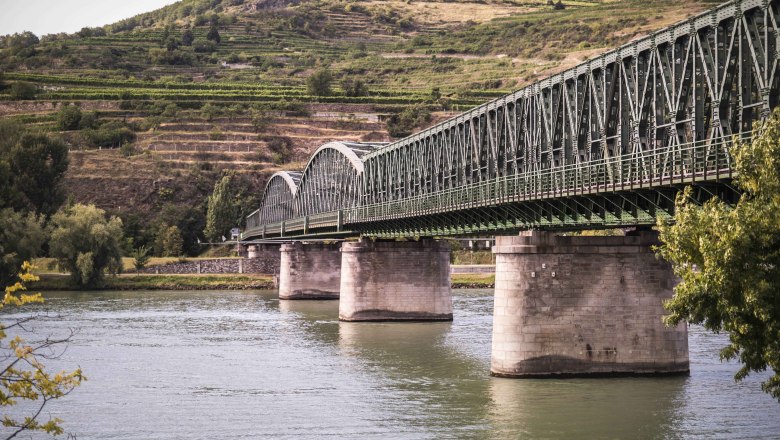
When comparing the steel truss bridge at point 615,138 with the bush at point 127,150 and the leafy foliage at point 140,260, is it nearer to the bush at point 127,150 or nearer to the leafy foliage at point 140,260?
the leafy foliage at point 140,260

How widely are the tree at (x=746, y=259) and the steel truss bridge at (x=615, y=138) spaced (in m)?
5.67

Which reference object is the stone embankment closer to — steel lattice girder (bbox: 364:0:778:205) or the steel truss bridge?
the steel truss bridge

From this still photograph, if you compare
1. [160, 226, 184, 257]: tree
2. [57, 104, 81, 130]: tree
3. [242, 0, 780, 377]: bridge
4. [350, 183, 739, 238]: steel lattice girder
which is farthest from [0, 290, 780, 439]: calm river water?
[57, 104, 81, 130]: tree

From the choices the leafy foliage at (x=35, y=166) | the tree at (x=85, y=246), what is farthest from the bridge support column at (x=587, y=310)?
the leafy foliage at (x=35, y=166)

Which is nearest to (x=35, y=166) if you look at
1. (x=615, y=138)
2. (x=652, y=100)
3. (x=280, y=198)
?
(x=280, y=198)

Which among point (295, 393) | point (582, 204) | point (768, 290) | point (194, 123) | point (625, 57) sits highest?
point (194, 123)

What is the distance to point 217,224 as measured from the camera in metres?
169

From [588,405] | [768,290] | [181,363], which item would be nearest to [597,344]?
[588,405]

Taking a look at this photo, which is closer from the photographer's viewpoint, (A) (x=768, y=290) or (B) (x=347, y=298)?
(A) (x=768, y=290)

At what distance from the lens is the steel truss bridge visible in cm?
3922

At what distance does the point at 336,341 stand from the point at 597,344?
2479cm

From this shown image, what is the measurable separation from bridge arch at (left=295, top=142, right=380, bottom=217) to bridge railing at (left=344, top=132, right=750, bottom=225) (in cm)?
2606

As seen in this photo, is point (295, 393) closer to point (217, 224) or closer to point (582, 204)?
point (582, 204)

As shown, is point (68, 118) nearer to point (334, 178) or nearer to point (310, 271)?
point (334, 178)
